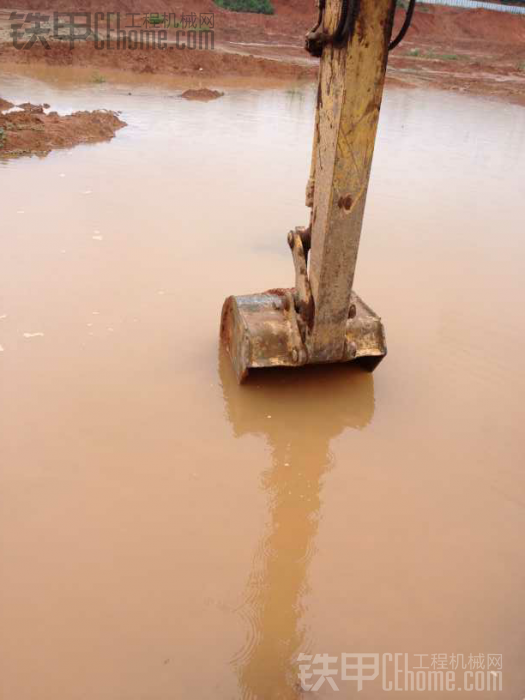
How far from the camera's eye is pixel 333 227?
9.52 feet

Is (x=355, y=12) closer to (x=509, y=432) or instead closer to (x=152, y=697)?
(x=509, y=432)

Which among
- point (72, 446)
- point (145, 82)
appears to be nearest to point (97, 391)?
point (72, 446)

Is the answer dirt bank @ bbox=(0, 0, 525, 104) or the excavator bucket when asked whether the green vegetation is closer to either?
dirt bank @ bbox=(0, 0, 525, 104)

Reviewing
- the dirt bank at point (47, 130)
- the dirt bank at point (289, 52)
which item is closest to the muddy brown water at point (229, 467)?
the dirt bank at point (47, 130)

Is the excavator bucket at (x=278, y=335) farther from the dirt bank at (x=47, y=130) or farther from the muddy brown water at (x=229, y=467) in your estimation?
the dirt bank at (x=47, y=130)

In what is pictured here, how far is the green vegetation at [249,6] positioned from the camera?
3086 centimetres

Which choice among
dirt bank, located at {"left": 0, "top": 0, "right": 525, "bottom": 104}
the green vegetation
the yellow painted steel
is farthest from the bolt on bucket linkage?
the green vegetation

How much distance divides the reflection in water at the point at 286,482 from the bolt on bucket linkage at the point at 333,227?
190mm

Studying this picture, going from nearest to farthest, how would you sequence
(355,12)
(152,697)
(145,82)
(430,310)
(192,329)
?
(152,697) → (355,12) → (192,329) → (430,310) → (145,82)

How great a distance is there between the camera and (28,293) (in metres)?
4.21

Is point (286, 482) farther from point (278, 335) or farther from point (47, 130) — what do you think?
point (47, 130)

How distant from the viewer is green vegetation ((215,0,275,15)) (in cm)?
3086

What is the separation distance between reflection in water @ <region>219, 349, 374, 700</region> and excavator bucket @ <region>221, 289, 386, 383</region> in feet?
0.55

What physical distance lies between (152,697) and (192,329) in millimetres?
2398
